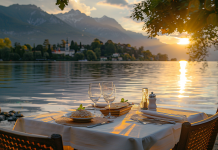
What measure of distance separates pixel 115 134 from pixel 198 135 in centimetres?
66

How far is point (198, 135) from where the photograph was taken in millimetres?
1786

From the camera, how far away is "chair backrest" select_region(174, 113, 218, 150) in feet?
5.22

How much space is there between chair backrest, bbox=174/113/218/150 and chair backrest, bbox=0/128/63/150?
856mm

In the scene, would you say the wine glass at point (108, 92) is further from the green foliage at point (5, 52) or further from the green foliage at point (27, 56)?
the green foliage at point (27, 56)

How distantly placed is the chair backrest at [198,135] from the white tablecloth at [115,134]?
0.16 metres

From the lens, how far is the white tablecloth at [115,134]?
162cm

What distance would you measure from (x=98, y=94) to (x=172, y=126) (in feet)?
2.53

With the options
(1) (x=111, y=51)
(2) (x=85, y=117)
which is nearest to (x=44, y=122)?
(2) (x=85, y=117)

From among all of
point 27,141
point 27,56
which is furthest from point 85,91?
point 27,56

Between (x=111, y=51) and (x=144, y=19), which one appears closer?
(x=144, y=19)

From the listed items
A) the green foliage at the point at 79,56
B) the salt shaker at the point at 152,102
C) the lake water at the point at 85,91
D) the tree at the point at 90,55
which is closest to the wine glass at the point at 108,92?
the salt shaker at the point at 152,102

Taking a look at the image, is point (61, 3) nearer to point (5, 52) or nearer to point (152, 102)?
point (152, 102)

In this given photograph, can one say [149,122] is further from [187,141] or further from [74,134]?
[74,134]

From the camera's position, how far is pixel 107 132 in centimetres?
172
